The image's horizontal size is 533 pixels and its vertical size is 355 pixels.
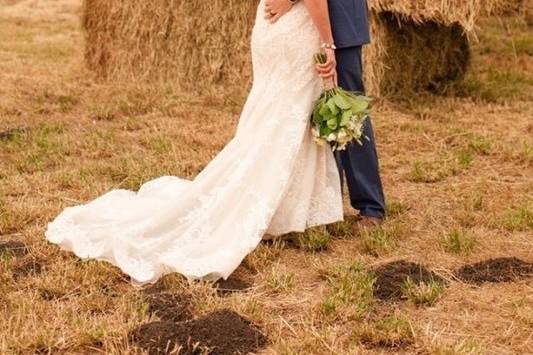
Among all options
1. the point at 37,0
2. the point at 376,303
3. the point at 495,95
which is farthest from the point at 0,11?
the point at 376,303

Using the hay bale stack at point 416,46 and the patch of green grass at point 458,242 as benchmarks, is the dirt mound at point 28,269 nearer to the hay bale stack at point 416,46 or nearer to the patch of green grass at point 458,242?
the patch of green grass at point 458,242

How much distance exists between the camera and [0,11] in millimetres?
15797

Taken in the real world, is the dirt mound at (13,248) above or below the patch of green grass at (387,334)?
above

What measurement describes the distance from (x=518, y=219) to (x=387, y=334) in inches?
70.8

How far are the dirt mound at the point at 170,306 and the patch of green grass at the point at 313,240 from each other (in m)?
0.92

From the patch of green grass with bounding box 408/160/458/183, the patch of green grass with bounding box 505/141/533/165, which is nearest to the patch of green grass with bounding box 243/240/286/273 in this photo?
the patch of green grass with bounding box 408/160/458/183

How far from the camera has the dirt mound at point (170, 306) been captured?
3871 mm

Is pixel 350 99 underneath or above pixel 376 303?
above

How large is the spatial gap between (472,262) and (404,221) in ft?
2.51

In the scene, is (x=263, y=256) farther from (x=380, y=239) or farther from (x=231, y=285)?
(x=380, y=239)

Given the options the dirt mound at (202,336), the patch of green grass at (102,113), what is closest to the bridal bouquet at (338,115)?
the dirt mound at (202,336)

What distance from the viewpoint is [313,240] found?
4.80m

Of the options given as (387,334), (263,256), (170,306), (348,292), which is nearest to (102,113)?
(263,256)

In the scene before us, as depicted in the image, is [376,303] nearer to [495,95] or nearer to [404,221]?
[404,221]
